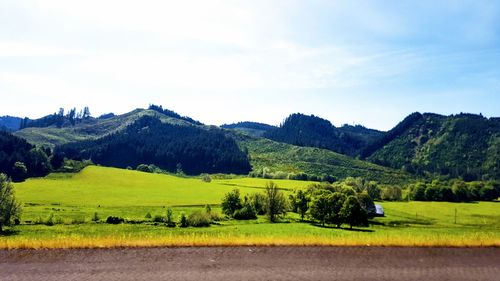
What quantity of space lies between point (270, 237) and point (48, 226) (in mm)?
78320

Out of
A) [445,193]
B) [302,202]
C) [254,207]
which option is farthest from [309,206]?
[445,193]

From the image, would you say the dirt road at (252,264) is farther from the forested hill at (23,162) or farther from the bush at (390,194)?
the forested hill at (23,162)

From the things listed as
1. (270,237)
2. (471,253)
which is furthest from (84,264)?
(471,253)

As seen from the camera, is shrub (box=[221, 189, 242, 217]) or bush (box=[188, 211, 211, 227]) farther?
shrub (box=[221, 189, 242, 217])

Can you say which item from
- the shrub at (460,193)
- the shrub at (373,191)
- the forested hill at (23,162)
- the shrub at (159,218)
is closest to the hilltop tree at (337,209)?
the shrub at (159,218)

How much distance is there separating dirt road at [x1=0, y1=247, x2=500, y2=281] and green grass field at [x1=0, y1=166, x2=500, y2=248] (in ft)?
3.00

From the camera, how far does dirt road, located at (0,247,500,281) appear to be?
56.7 feet

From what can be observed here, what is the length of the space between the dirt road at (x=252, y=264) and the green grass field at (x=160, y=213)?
91 cm

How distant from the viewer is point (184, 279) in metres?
16.7

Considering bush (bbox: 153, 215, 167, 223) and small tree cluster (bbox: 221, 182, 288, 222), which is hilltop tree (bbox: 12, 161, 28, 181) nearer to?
bush (bbox: 153, 215, 167, 223)

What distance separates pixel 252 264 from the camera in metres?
18.9

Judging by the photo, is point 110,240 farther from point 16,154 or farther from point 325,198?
point 16,154

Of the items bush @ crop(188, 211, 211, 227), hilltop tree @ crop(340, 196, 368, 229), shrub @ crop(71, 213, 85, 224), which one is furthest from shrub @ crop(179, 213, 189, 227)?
hilltop tree @ crop(340, 196, 368, 229)

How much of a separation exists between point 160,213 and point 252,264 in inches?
3651
